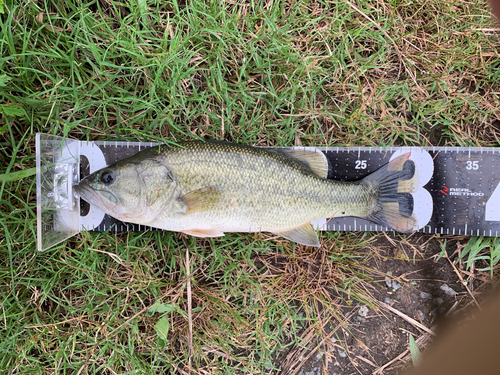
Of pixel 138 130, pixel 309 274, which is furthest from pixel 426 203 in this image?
pixel 138 130

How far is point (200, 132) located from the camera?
3.05 metres

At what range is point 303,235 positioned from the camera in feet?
9.41

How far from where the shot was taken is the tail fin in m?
2.94

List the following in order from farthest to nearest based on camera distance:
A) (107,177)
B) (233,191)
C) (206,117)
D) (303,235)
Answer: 1. (206,117)
2. (303,235)
3. (233,191)
4. (107,177)

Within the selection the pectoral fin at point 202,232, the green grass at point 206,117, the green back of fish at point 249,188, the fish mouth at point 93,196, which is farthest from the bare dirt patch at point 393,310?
the fish mouth at point 93,196

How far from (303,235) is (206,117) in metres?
1.54

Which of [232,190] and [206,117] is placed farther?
[206,117]

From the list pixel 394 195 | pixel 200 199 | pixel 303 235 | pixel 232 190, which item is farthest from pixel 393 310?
pixel 200 199

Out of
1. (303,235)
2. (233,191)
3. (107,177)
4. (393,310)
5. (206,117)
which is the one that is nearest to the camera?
(107,177)

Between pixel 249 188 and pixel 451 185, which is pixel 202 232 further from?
pixel 451 185

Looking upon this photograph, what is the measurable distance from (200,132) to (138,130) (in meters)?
0.61

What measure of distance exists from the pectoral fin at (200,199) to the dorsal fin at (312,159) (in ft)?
2.66

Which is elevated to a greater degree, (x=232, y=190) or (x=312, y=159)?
(x=312, y=159)

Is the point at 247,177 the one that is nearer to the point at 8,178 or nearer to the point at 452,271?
the point at 8,178
